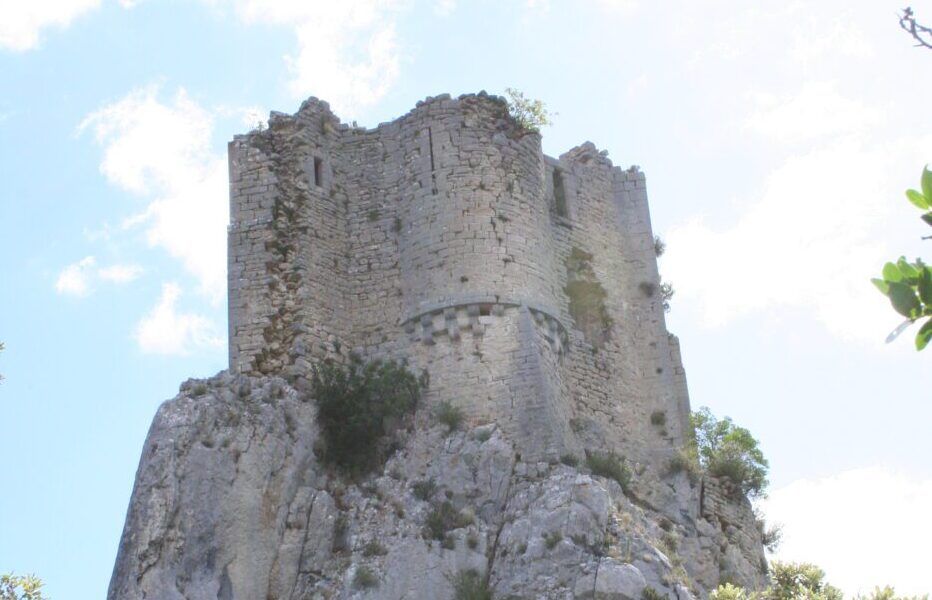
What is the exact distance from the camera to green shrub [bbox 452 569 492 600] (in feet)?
69.9

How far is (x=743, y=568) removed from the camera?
83.4 ft

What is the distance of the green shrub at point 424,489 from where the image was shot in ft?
75.3

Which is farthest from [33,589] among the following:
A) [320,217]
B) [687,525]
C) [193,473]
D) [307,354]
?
[687,525]

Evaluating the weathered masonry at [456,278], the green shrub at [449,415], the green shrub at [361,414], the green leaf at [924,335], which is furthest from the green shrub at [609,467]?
the green leaf at [924,335]

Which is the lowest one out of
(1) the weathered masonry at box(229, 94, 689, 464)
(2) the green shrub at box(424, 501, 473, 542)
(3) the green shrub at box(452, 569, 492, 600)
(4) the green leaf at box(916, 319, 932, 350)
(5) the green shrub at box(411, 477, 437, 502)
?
(4) the green leaf at box(916, 319, 932, 350)

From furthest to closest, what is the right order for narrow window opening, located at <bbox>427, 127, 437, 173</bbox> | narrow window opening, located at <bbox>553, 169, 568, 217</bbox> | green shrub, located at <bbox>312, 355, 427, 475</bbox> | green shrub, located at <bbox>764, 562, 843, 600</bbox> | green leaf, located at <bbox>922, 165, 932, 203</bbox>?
narrow window opening, located at <bbox>553, 169, 568, 217</bbox> < narrow window opening, located at <bbox>427, 127, 437, 173</bbox> < green shrub, located at <bbox>312, 355, 427, 475</bbox> < green shrub, located at <bbox>764, 562, 843, 600</bbox> < green leaf, located at <bbox>922, 165, 932, 203</bbox>

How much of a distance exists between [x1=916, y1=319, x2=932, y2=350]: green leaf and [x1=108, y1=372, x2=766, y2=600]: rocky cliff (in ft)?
47.6

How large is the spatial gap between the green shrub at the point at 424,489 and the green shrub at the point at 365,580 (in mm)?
1541

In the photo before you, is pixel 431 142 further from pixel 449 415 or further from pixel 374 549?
pixel 374 549

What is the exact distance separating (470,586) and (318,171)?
27.6ft

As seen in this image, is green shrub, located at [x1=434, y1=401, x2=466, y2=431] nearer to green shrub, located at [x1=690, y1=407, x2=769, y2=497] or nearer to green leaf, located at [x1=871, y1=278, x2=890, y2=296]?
green shrub, located at [x1=690, y1=407, x2=769, y2=497]

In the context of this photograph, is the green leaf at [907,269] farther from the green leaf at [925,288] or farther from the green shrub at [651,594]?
the green shrub at [651,594]

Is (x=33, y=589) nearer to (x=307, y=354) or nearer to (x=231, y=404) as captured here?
(x=231, y=404)

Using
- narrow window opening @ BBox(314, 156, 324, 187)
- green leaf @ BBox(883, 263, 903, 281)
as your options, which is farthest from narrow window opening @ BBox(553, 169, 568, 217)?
green leaf @ BBox(883, 263, 903, 281)
